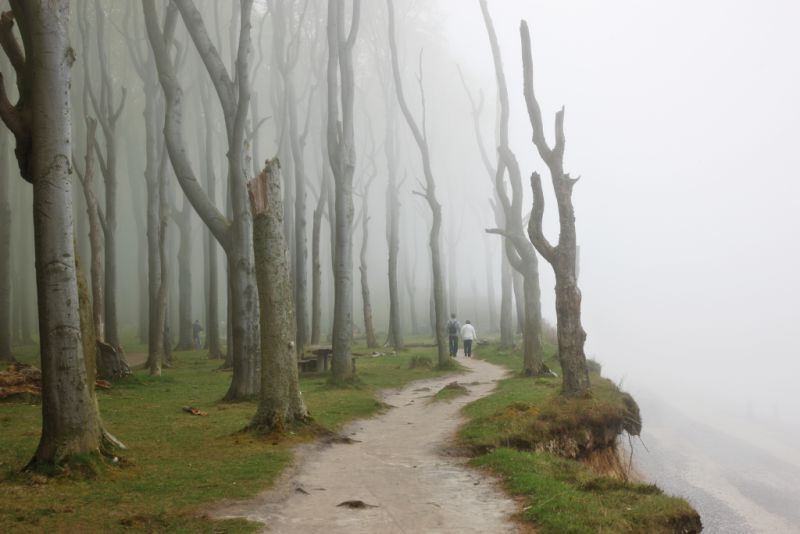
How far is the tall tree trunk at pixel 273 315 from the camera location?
35.4 ft

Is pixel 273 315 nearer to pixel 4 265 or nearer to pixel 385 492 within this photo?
pixel 385 492

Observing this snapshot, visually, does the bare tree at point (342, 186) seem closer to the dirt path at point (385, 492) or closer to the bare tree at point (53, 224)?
the dirt path at point (385, 492)

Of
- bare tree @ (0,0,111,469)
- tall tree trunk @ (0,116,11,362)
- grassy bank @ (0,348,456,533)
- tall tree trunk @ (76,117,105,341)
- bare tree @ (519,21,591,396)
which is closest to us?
grassy bank @ (0,348,456,533)

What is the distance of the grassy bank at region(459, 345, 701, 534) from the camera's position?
22.3 feet

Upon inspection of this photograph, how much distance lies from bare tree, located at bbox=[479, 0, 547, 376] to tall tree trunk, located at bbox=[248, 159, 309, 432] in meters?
7.28

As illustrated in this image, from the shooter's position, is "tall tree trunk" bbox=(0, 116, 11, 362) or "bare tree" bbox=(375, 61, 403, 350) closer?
"tall tree trunk" bbox=(0, 116, 11, 362)

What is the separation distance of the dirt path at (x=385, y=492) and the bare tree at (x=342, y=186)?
489 cm

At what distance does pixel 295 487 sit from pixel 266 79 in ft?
121

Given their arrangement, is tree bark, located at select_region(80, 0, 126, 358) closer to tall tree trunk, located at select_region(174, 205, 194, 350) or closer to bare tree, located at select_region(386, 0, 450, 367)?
tall tree trunk, located at select_region(174, 205, 194, 350)

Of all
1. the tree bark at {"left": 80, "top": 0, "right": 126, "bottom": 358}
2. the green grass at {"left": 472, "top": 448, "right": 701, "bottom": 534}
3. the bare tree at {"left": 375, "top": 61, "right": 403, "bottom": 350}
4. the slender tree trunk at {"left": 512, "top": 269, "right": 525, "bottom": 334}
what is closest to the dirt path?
the green grass at {"left": 472, "top": 448, "right": 701, "bottom": 534}

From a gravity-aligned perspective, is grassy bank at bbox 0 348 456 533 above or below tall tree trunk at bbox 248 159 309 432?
below

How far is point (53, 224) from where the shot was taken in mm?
7969

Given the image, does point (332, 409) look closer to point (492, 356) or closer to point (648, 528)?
point (648, 528)

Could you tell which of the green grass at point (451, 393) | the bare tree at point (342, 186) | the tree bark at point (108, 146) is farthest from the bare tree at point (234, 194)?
the tree bark at point (108, 146)
